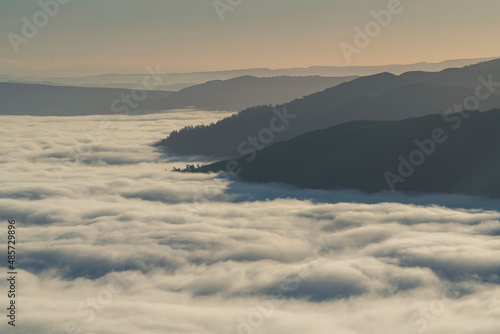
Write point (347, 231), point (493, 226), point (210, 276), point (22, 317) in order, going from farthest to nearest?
1. point (347, 231)
2. point (493, 226)
3. point (210, 276)
4. point (22, 317)

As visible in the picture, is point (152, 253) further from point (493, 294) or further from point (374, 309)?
point (493, 294)

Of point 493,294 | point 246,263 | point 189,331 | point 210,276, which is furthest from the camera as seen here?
point 246,263

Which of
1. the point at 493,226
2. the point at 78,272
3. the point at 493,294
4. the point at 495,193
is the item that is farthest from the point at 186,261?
the point at 495,193

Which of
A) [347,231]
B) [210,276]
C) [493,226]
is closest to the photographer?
[210,276]

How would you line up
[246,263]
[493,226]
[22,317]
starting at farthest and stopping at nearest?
[493,226] → [246,263] → [22,317]

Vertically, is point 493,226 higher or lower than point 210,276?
higher

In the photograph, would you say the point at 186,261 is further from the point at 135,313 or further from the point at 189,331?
the point at 189,331

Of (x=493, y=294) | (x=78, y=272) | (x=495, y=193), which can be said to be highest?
(x=495, y=193)

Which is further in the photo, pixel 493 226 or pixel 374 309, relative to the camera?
pixel 493 226

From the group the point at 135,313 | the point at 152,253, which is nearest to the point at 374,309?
the point at 135,313
